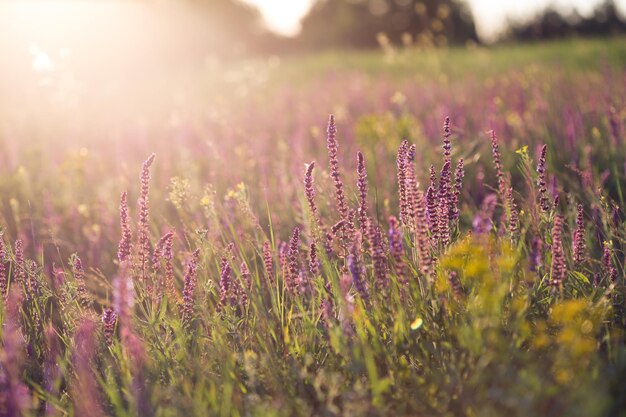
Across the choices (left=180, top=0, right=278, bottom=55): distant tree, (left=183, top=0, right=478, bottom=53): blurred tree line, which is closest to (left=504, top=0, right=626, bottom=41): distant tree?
(left=183, top=0, right=478, bottom=53): blurred tree line

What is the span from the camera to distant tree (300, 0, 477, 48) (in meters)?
36.0

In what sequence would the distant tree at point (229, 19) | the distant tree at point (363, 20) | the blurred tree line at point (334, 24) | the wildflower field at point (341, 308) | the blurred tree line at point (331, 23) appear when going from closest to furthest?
the wildflower field at point (341, 308)
the blurred tree line at point (334, 24)
the blurred tree line at point (331, 23)
the distant tree at point (363, 20)
the distant tree at point (229, 19)

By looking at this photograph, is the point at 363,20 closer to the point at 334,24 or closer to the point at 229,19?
the point at 334,24

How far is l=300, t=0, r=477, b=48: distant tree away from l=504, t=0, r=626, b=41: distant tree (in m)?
5.73

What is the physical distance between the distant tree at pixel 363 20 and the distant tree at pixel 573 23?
5.73m

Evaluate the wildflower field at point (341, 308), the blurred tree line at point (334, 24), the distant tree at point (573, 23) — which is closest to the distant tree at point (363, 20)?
the blurred tree line at point (334, 24)

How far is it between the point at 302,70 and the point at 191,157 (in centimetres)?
946

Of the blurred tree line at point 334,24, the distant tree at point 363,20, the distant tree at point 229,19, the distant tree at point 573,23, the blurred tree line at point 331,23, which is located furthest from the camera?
the distant tree at point 229,19

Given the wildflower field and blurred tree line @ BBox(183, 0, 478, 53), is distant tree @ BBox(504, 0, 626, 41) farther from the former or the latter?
the wildflower field

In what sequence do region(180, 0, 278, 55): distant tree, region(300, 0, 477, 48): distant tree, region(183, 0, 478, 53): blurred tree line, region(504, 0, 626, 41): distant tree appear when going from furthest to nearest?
region(180, 0, 278, 55): distant tree < region(300, 0, 477, 48): distant tree < region(183, 0, 478, 53): blurred tree line < region(504, 0, 626, 41): distant tree

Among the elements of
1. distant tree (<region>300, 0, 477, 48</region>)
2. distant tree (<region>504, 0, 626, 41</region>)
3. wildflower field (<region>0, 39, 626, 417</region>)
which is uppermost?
distant tree (<region>300, 0, 477, 48</region>)

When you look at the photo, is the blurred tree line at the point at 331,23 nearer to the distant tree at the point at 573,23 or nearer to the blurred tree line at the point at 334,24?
the blurred tree line at the point at 334,24

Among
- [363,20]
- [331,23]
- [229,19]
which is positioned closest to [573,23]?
[363,20]

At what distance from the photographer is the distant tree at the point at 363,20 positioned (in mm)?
35969
